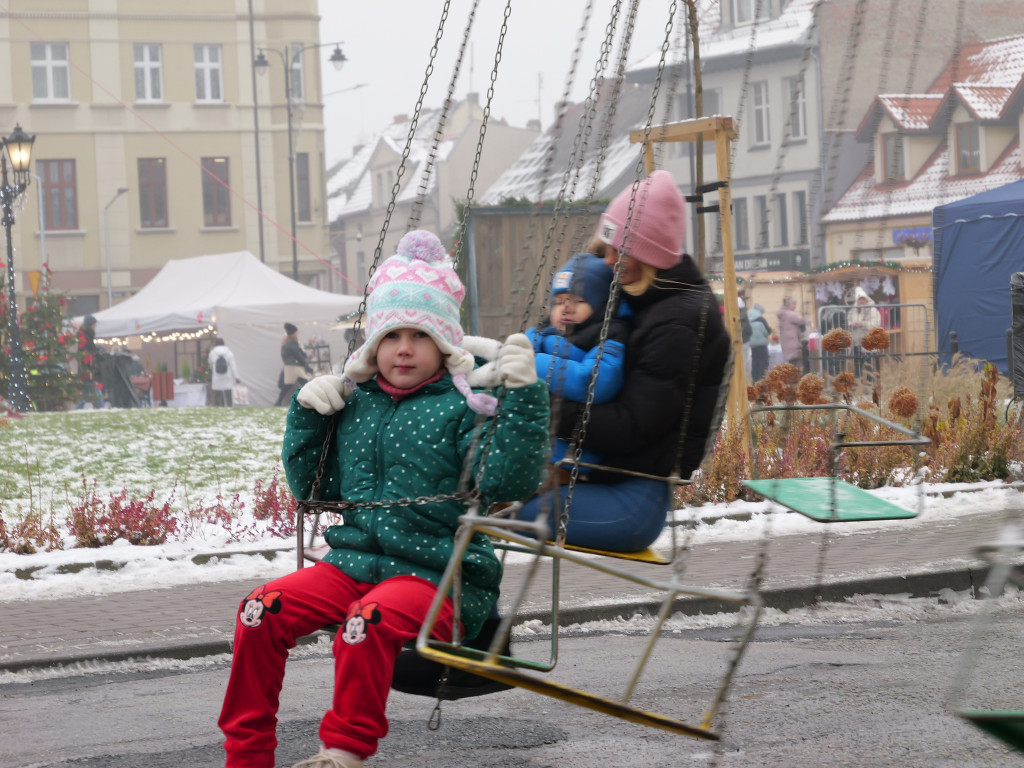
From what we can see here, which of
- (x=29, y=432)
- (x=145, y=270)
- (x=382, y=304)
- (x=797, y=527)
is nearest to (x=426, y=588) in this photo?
(x=382, y=304)

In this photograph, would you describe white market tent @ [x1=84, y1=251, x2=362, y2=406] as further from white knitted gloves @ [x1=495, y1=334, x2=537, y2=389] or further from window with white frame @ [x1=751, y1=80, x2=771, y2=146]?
white knitted gloves @ [x1=495, y1=334, x2=537, y2=389]

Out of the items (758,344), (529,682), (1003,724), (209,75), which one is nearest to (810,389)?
(529,682)

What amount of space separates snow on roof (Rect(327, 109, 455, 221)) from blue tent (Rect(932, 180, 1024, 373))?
2237 inches

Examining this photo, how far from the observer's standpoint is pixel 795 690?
18.0 feet

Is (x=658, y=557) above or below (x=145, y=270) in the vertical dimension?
below

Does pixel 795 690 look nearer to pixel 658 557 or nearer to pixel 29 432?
pixel 658 557

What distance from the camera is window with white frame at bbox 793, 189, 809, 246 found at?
4850 cm

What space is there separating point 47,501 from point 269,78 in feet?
141

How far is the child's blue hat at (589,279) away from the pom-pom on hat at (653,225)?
89 mm

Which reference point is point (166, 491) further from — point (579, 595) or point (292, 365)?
point (292, 365)

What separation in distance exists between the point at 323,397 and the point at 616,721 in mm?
1819

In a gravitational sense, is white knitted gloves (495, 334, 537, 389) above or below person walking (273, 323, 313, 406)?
above

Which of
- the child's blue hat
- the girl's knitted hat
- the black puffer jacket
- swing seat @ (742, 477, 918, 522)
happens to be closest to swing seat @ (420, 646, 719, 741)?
the girl's knitted hat

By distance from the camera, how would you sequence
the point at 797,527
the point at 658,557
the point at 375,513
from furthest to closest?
1. the point at 797,527
2. the point at 658,557
3. the point at 375,513
